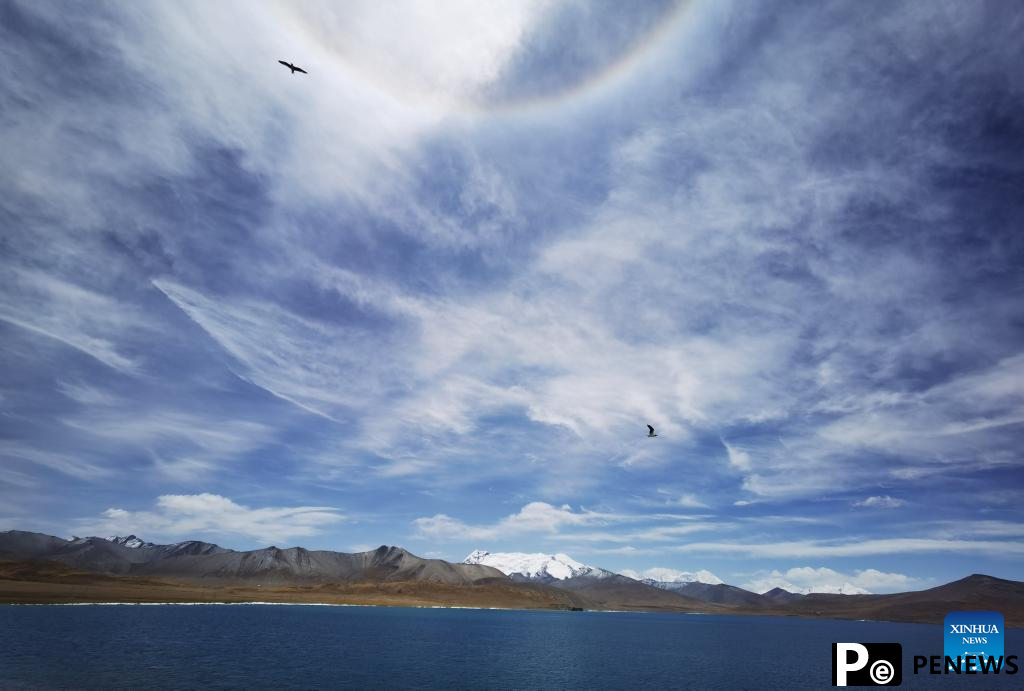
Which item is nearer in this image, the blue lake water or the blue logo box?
the blue logo box

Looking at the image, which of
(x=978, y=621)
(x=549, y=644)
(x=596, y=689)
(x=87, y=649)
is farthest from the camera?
(x=549, y=644)

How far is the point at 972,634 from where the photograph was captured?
1684 inches

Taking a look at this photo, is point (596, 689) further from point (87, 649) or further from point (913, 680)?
point (87, 649)

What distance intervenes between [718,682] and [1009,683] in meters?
66.4

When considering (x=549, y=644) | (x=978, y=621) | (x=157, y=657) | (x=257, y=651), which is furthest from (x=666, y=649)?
(x=978, y=621)

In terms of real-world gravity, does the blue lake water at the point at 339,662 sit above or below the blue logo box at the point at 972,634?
below

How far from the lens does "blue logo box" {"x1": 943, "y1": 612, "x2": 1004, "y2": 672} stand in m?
40.8

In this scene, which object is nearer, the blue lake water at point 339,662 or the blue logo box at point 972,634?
the blue logo box at point 972,634

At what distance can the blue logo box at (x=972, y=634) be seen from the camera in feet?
134

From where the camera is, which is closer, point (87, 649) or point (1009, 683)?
point (87, 649)

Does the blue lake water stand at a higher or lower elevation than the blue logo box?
lower

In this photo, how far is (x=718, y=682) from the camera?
106625 millimetres

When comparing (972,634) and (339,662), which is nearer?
(972,634)

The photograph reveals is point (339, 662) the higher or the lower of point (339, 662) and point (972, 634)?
the lower
